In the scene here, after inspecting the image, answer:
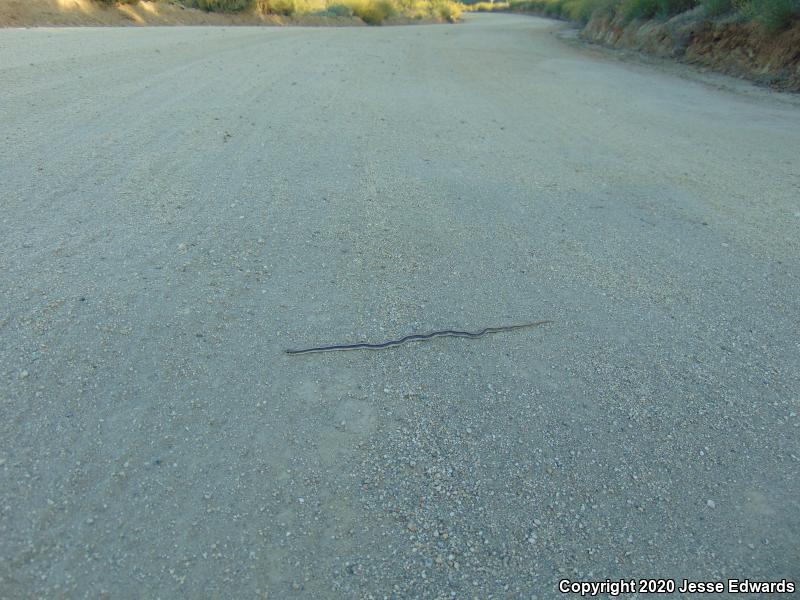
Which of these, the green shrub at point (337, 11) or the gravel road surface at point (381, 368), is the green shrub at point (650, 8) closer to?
the gravel road surface at point (381, 368)

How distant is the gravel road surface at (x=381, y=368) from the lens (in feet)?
6.88

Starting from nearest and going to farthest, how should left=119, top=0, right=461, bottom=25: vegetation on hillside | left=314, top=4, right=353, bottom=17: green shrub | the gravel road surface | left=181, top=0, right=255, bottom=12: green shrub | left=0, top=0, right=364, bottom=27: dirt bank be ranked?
the gravel road surface < left=0, top=0, right=364, bottom=27: dirt bank < left=181, top=0, right=255, bottom=12: green shrub < left=119, top=0, right=461, bottom=25: vegetation on hillside < left=314, top=4, right=353, bottom=17: green shrub

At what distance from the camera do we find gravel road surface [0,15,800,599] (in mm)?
2098

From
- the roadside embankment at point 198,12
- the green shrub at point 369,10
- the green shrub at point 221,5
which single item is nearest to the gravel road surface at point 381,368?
the roadside embankment at point 198,12

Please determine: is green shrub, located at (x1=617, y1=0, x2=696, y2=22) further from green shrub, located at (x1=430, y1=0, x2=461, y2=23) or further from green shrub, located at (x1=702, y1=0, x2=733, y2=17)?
green shrub, located at (x1=430, y1=0, x2=461, y2=23)

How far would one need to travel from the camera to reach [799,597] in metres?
2.02

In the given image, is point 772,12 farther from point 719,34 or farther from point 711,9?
point 711,9

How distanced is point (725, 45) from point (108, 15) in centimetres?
1989

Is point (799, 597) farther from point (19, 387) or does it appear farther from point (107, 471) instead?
point (19, 387)

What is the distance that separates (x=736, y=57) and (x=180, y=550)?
654 inches

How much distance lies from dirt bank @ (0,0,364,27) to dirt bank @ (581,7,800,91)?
17221mm

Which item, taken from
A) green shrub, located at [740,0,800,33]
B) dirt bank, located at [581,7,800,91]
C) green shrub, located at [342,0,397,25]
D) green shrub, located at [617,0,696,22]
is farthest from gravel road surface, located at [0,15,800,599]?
green shrub, located at [342,0,397,25]

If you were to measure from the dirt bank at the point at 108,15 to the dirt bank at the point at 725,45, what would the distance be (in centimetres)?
1722

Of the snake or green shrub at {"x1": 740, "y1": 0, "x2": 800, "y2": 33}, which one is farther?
green shrub at {"x1": 740, "y1": 0, "x2": 800, "y2": 33}
